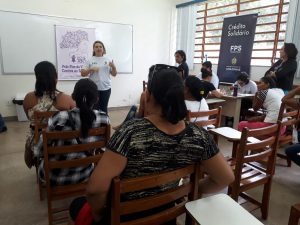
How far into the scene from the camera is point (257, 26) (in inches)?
187

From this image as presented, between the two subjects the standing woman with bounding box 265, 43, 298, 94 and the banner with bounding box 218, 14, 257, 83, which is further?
the banner with bounding box 218, 14, 257, 83

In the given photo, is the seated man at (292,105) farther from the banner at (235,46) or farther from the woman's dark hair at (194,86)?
the banner at (235,46)

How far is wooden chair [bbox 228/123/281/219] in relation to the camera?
1516 millimetres

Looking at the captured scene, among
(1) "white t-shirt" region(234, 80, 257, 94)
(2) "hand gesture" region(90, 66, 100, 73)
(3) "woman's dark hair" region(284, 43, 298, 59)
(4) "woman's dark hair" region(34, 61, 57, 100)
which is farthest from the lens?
(1) "white t-shirt" region(234, 80, 257, 94)

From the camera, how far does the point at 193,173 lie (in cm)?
95

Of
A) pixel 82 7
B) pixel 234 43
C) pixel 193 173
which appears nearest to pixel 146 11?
pixel 82 7

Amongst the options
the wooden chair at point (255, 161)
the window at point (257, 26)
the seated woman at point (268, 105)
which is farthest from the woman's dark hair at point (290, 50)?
the wooden chair at point (255, 161)

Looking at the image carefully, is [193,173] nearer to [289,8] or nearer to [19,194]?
[19,194]

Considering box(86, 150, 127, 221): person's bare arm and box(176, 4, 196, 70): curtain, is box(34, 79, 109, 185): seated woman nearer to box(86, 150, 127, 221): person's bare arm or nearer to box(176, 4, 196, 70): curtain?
box(86, 150, 127, 221): person's bare arm

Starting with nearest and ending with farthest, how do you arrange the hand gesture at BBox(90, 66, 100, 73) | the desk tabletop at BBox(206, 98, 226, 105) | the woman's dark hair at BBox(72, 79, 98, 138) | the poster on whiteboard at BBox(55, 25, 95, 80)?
the woman's dark hair at BBox(72, 79, 98, 138), the desk tabletop at BBox(206, 98, 226, 105), the hand gesture at BBox(90, 66, 100, 73), the poster on whiteboard at BBox(55, 25, 95, 80)

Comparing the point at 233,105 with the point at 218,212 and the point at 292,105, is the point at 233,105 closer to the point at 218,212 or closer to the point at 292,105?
the point at 292,105

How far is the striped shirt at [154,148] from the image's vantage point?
2.76 feet

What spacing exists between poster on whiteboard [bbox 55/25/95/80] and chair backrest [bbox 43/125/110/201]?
136 inches

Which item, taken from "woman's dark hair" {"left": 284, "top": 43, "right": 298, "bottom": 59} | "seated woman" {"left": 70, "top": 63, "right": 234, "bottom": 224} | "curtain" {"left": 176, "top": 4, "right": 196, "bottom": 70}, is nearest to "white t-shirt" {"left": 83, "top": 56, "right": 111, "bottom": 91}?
"woman's dark hair" {"left": 284, "top": 43, "right": 298, "bottom": 59}
